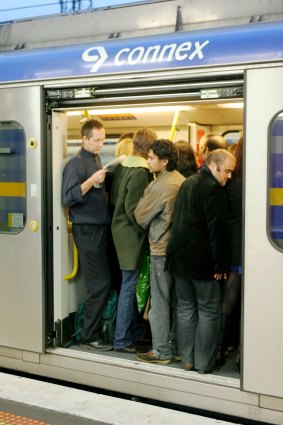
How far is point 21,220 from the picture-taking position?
4113 millimetres

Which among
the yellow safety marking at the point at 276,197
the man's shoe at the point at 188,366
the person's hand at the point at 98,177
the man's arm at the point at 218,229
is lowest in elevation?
the man's shoe at the point at 188,366

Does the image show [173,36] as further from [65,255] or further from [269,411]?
[269,411]

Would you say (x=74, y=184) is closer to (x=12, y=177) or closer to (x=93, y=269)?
(x=12, y=177)

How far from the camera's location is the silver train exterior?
10.6ft

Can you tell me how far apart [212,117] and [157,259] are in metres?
2.51

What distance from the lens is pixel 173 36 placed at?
3600mm

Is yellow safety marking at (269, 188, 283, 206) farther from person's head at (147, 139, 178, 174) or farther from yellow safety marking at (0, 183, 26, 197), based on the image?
yellow safety marking at (0, 183, 26, 197)

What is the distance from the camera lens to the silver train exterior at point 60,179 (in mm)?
3221

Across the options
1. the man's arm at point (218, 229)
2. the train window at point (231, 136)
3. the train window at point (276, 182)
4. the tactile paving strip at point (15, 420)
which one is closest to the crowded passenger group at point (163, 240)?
the man's arm at point (218, 229)

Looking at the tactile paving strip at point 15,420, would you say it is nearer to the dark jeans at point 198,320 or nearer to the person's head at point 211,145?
the dark jeans at point 198,320

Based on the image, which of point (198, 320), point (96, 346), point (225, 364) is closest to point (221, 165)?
point (198, 320)

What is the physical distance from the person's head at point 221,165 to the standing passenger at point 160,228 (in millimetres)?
366

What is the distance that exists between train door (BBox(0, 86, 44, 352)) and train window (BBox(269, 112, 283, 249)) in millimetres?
1697

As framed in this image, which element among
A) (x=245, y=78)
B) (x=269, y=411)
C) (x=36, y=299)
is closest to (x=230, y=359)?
(x=269, y=411)
